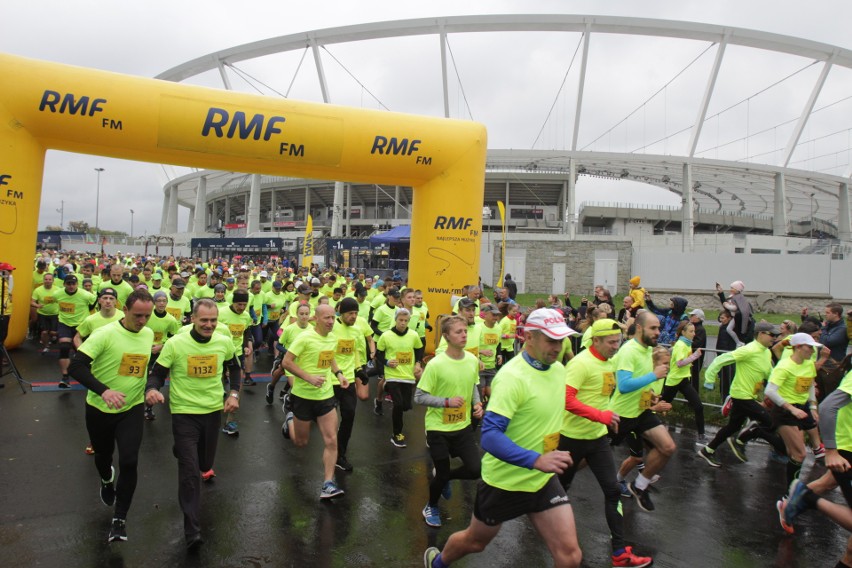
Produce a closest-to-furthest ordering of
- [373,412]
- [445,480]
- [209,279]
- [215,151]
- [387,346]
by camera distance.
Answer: [445,480], [387,346], [373,412], [215,151], [209,279]

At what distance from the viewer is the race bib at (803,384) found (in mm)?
A: 5500

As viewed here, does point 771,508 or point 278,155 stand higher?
point 278,155

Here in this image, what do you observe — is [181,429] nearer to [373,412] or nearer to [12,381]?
[373,412]

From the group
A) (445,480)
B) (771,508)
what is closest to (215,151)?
(445,480)

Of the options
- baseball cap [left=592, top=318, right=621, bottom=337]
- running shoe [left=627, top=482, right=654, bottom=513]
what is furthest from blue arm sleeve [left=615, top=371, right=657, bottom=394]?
running shoe [left=627, top=482, right=654, bottom=513]

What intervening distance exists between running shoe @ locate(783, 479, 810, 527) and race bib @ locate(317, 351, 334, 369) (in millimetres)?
4350

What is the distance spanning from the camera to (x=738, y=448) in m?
7.05

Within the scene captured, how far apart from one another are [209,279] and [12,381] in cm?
556

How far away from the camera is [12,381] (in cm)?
877

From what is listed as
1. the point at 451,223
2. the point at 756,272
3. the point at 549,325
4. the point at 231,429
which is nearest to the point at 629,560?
the point at 549,325

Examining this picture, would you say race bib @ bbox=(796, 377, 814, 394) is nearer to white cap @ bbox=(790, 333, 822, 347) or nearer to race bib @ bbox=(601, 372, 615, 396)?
white cap @ bbox=(790, 333, 822, 347)

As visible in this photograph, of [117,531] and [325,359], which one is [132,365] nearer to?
[117,531]

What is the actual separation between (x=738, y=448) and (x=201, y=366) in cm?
676

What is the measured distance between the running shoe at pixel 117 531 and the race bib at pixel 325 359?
2.12m
